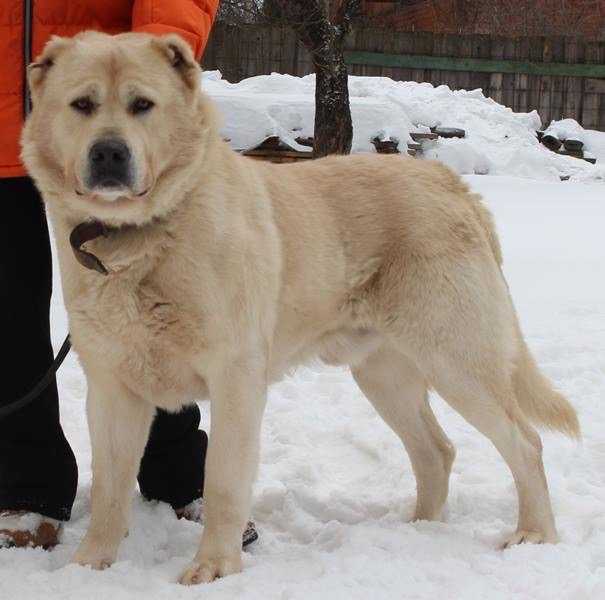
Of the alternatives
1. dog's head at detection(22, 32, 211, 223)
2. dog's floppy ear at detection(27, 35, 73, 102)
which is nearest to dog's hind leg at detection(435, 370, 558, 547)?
dog's head at detection(22, 32, 211, 223)

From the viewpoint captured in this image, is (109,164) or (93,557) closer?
(109,164)

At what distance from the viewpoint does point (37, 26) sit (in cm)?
296

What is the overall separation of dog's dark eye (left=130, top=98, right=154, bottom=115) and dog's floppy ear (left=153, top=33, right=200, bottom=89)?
6.2 inches

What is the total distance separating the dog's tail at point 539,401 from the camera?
3.47m

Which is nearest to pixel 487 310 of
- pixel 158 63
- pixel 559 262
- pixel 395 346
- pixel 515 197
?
pixel 395 346

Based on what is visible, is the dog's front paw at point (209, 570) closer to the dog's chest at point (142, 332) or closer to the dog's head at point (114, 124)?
the dog's chest at point (142, 332)

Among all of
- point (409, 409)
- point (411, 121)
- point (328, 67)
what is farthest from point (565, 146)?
point (409, 409)

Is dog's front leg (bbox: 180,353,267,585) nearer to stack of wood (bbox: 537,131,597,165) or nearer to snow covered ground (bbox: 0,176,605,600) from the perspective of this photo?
snow covered ground (bbox: 0,176,605,600)

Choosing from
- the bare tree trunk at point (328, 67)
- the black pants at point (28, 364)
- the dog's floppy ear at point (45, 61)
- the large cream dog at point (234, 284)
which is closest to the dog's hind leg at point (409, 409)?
the large cream dog at point (234, 284)

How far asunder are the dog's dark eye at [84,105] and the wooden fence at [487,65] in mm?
13379

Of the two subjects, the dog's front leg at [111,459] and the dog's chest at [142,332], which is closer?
the dog's chest at [142,332]

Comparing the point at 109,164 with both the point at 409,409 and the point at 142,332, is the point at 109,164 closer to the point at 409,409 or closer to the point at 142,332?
the point at 142,332

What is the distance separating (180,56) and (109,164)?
44cm

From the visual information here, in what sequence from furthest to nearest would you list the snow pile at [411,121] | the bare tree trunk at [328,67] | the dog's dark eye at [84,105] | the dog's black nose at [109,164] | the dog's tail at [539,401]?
the snow pile at [411,121] < the bare tree trunk at [328,67] < the dog's tail at [539,401] < the dog's dark eye at [84,105] < the dog's black nose at [109,164]
